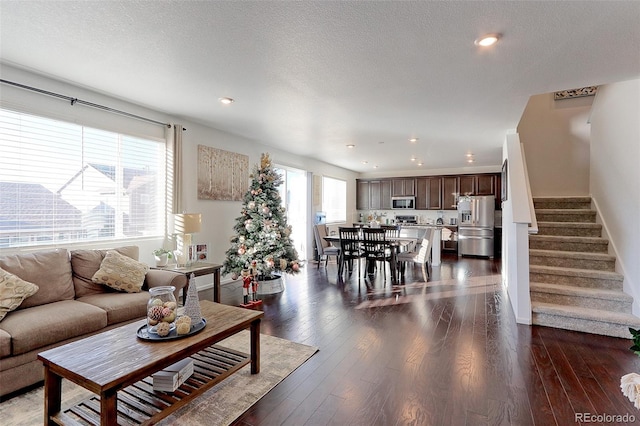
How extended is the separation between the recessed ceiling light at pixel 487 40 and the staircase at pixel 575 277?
8.82 feet

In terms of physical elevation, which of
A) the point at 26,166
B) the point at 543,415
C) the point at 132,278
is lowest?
the point at 543,415

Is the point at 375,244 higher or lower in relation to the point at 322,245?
higher

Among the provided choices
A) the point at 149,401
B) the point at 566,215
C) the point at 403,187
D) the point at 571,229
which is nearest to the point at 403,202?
the point at 403,187

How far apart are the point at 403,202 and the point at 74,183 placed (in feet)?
25.9

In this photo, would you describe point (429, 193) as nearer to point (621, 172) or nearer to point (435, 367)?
point (621, 172)

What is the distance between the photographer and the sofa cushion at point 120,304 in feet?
8.43

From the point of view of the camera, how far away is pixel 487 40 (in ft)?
7.30

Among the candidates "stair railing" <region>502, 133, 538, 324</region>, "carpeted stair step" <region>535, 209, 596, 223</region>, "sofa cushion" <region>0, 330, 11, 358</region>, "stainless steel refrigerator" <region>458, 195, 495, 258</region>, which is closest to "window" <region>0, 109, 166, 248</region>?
"sofa cushion" <region>0, 330, 11, 358</region>

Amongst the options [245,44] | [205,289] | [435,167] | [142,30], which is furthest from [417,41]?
[435,167]

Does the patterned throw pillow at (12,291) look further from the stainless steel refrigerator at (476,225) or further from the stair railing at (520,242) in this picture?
the stainless steel refrigerator at (476,225)

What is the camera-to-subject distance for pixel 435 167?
8.80 meters

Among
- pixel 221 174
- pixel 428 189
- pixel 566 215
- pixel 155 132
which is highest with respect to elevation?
pixel 155 132

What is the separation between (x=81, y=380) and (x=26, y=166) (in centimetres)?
248

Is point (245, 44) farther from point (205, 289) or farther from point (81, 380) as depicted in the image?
point (205, 289)
